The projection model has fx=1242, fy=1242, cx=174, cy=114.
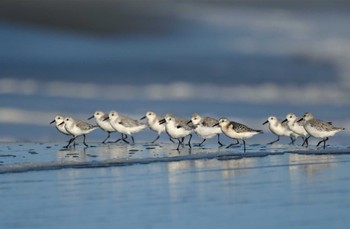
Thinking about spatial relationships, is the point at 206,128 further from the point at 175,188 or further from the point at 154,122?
the point at 175,188

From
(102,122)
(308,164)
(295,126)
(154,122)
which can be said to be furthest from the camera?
(102,122)

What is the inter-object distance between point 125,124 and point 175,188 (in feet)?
23.9

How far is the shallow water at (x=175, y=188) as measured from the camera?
9.69 m

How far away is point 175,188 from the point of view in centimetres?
1150

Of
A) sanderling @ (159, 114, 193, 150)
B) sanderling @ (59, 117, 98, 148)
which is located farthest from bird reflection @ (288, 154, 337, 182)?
sanderling @ (59, 117, 98, 148)

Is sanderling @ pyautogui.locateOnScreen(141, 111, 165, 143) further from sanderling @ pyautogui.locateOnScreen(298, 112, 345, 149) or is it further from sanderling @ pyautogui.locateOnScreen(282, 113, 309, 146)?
sanderling @ pyautogui.locateOnScreen(298, 112, 345, 149)

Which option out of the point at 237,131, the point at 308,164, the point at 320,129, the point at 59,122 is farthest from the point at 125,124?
the point at 308,164

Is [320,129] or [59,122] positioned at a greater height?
[59,122]

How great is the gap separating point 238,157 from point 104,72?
8406 mm

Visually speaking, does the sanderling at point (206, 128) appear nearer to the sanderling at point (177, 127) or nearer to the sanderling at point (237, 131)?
the sanderling at point (177, 127)

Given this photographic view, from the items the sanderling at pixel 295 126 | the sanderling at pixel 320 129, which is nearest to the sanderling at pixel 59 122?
the sanderling at pixel 295 126

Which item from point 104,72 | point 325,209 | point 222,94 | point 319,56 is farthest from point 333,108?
point 325,209

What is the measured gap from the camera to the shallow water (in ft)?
31.8

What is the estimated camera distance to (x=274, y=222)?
9.48m
